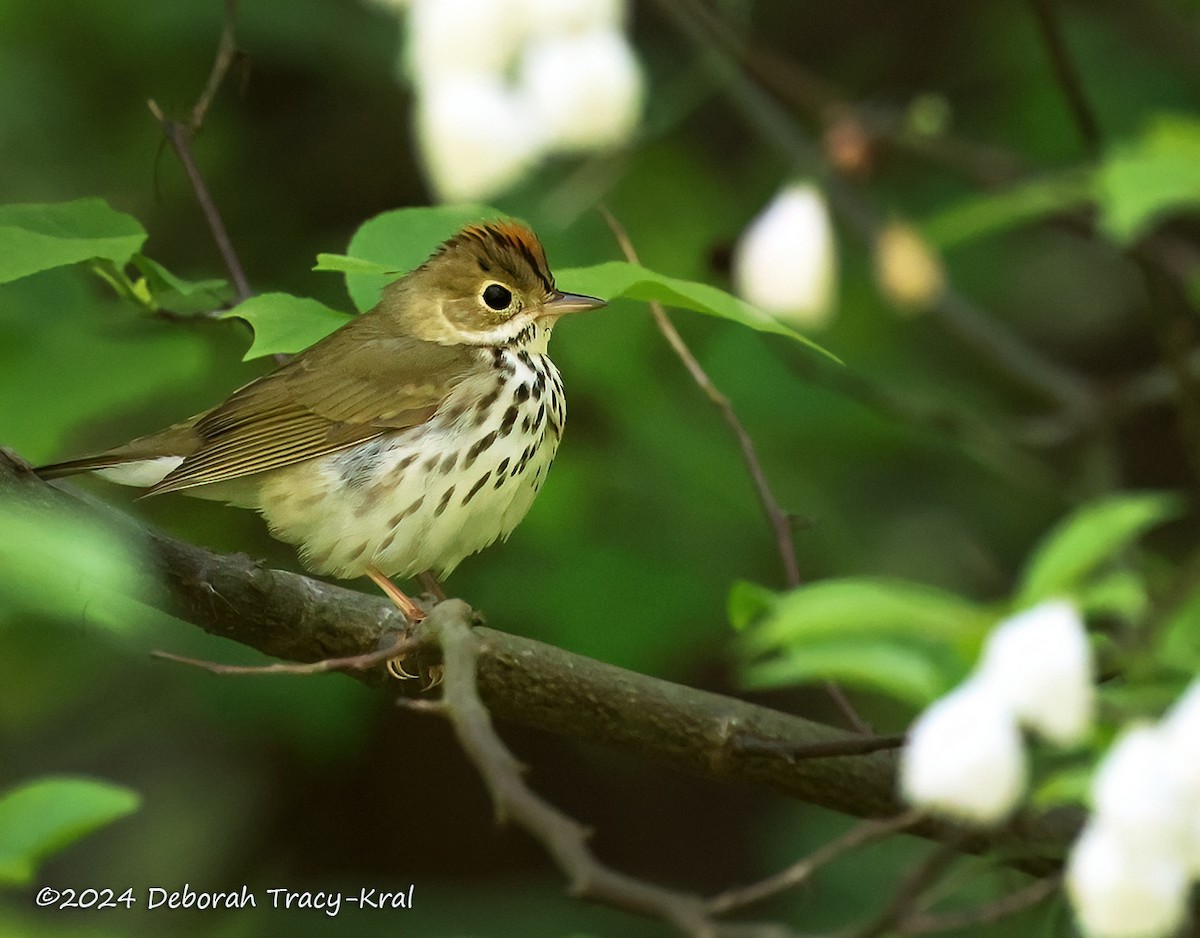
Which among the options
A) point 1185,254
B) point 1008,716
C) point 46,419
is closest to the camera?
point 1008,716

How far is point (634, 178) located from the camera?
209 inches

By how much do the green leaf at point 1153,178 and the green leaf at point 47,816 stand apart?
131cm

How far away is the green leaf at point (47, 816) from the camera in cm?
179

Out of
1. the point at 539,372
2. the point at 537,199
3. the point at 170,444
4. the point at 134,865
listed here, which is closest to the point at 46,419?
the point at 170,444

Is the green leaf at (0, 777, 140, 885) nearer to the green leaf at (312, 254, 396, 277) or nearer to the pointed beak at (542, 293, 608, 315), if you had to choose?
the green leaf at (312, 254, 396, 277)

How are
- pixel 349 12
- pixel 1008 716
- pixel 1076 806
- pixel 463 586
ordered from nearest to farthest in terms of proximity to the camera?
1. pixel 1008 716
2. pixel 1076 806
3. pixel 463 586
4. pixel 349 12

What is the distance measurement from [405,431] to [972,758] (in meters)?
2.34

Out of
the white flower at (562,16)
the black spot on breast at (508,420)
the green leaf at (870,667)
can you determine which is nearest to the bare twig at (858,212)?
the black spot on breast at (508,420)

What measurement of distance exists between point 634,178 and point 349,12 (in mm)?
1045

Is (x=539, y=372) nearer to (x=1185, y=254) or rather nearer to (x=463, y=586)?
(x=463, y=586)

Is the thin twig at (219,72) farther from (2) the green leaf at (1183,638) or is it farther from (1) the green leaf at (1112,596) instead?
(1) the green leaf at (1112,596)

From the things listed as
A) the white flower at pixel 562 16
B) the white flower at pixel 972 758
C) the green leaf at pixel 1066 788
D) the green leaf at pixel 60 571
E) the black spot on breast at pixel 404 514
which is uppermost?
the white flower at pixel 562 16

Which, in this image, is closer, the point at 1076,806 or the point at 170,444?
the point at 1076,806

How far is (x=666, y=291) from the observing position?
225cm
